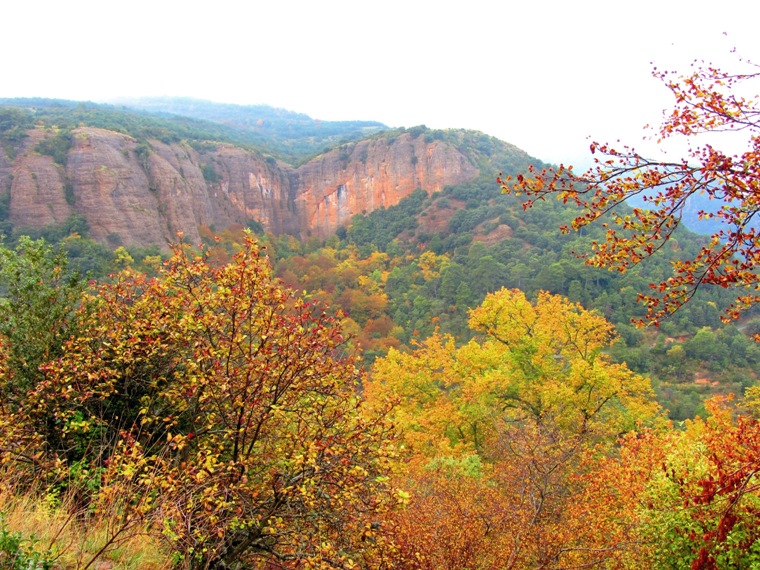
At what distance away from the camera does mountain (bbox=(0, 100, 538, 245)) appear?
62.1 metres

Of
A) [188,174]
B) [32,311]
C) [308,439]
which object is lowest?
[308,439]

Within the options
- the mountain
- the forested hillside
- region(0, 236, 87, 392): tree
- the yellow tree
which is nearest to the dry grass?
the forested hillside

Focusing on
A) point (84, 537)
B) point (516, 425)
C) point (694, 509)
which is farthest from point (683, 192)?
point (516, 425)

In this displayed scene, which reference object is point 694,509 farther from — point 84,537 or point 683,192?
point 84,537

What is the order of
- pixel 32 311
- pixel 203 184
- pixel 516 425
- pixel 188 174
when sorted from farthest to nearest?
pixel 203 184 < pixel 188 174 < pixel 516 425 < pixel 32 311

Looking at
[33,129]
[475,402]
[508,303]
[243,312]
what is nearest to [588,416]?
[475,402]

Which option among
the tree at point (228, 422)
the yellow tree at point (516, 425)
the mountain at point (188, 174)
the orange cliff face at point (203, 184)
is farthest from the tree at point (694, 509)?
the mountain at point (188, 174)

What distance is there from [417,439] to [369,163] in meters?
92.9

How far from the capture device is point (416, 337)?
158 ft

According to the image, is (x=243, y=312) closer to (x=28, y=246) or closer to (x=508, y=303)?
(x=28, y=246)

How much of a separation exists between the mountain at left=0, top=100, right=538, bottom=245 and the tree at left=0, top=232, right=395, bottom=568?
208 feet

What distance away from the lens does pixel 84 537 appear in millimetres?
4570

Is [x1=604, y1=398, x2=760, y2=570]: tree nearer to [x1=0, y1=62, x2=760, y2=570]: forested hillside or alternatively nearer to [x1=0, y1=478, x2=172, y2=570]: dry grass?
[x1=0, y1=62, x2=760, y2=570]: forested hillside

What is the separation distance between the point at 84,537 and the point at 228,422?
166 cm
